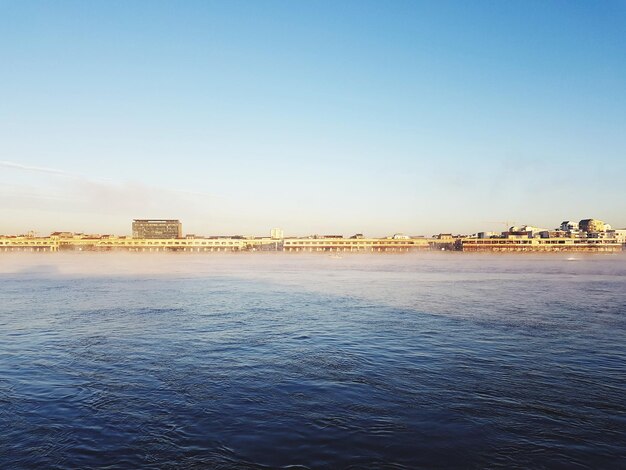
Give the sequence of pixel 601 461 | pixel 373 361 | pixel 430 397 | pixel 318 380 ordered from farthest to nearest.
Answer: pixel 373 361 < pixel 318 380 < pixel 430 397 < pixel 601 461

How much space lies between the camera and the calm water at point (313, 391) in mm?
10023

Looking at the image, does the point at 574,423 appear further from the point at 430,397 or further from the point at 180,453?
the point at 180,453

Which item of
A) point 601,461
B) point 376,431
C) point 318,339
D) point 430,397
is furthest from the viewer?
point 318,339

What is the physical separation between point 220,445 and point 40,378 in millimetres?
8980

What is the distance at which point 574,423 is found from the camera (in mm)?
11406

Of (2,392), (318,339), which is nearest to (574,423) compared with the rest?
(318,339)

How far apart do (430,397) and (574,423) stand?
12.3ft

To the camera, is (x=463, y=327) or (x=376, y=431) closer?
(x=376, y=431)

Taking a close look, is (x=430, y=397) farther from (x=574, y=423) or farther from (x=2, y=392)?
(x=2, y=392)

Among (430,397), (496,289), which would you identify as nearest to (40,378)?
(430,397)

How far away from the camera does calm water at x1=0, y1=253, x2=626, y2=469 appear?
32.9 feet

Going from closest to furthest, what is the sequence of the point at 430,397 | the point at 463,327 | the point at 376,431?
the point at 376,431, the point at 430,397, the point at 463,327

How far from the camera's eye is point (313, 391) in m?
14.0

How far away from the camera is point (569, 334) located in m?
22.3
